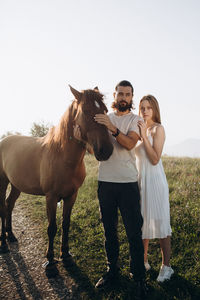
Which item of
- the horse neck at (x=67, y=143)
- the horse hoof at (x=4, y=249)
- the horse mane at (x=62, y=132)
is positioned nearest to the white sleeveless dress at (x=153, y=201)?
the horse neck at (x=67, y=143)

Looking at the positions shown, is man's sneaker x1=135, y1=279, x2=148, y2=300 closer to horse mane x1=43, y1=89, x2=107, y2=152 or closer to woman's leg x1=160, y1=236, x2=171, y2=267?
woman's leg x1=160, y1=236, x2=171, y2=267

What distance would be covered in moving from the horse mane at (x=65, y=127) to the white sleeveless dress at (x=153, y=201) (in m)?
1.05

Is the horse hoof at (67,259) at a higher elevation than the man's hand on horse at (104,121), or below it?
below

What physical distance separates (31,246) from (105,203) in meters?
2.35

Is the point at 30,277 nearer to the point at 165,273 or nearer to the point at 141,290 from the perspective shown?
the point at 141,290

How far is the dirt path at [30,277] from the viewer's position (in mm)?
2779

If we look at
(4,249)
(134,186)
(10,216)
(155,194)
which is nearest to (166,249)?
(155,194)

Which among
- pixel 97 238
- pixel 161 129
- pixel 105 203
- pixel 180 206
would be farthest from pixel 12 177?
pixel 180 206

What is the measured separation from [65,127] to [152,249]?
2.64 metres

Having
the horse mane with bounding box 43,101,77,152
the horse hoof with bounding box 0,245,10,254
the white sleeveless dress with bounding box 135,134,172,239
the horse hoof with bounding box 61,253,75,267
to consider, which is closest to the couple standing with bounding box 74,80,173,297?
the white sleeveless dress with bounding box 135,134,172,239

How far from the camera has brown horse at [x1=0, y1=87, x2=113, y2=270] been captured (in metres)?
2.43

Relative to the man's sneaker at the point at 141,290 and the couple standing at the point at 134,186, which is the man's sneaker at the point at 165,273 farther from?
the man's sneaker at the point at 141,290

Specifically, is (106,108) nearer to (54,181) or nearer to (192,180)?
(54,181)

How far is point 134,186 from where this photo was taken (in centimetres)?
259
